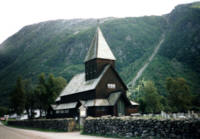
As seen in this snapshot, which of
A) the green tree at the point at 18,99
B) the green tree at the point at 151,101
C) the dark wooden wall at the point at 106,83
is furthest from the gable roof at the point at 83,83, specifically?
the green tree at the point at 151,101

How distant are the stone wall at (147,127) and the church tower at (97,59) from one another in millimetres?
24779

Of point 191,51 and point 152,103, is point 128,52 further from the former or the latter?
point 152,103

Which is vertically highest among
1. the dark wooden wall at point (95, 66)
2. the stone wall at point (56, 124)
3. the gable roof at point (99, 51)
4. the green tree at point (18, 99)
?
the gable roof at point (99, 51)

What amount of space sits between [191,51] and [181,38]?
21.8m

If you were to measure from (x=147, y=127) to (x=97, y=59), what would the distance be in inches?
1289

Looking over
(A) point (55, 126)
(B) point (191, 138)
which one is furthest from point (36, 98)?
(B) point (191, 138)

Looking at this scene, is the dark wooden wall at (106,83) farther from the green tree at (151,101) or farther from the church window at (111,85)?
the green tree at (151,101)

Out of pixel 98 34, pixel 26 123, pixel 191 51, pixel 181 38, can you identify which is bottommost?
pixel 26 123

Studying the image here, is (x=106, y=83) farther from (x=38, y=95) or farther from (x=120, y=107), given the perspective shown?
(x=38, y=95)

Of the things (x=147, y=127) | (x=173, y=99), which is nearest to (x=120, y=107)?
(x=147, y=127)

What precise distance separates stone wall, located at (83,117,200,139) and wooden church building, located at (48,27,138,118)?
61.4 ft

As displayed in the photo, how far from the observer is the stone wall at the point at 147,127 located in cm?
1430

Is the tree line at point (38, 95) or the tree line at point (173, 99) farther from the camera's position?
the tree line at point (38, 95)

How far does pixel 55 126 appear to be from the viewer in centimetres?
3409
